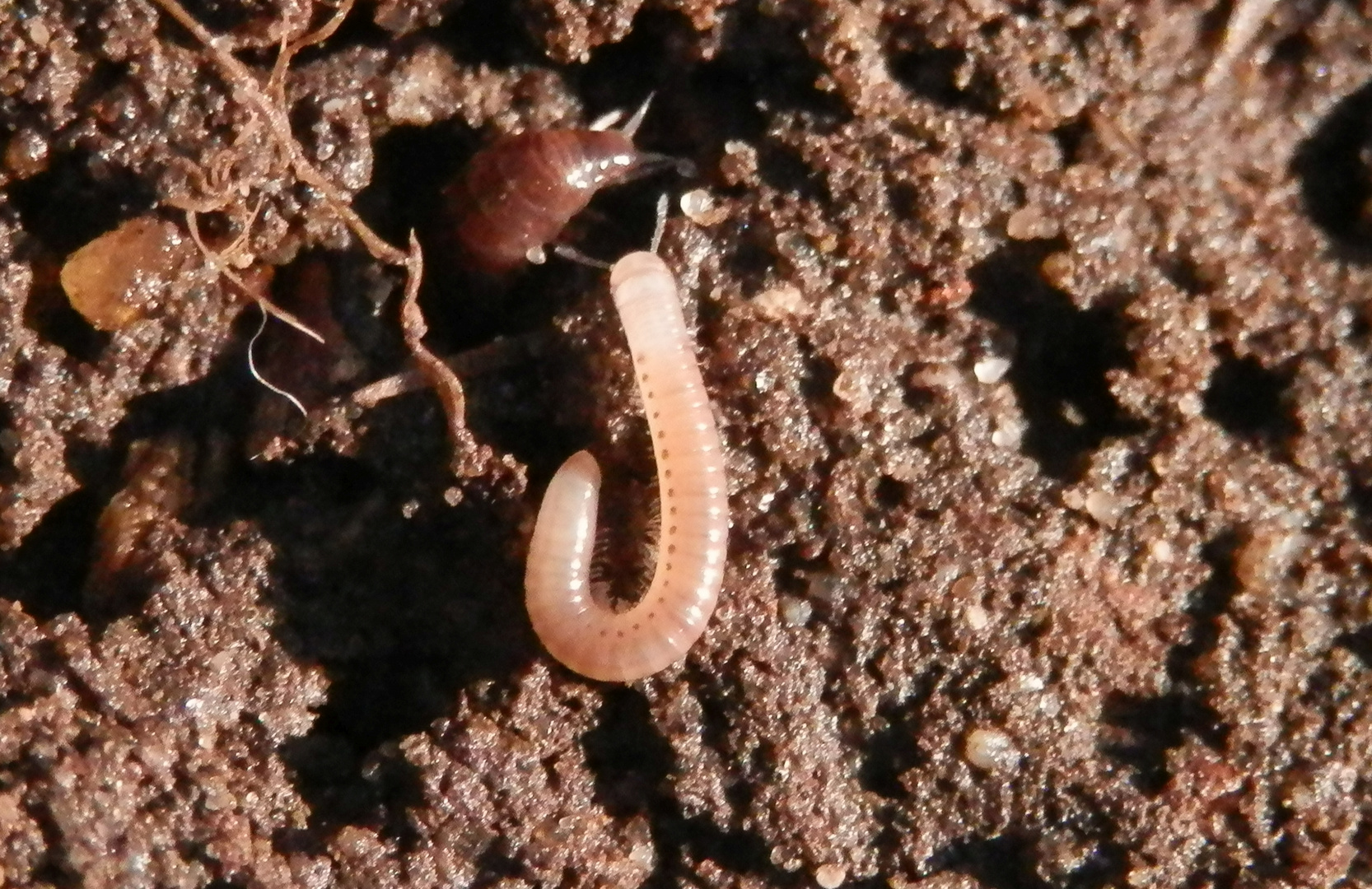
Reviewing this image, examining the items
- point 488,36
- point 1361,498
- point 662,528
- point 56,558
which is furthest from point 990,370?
point 56,558

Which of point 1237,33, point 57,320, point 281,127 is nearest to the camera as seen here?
point 281,127

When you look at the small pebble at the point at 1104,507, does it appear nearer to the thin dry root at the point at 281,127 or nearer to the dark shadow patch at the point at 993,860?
the dark shadow patch at the point at 993,860

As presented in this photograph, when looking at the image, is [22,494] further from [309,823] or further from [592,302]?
[592,302]

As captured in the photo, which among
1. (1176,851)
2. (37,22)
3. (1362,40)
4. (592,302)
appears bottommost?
(1176,851)

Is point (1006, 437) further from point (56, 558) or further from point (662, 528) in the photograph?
point (56, 558)

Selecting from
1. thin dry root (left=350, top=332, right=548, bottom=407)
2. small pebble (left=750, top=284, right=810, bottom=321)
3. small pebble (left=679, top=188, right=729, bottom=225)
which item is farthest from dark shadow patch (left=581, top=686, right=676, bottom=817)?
small pebble (left=679, top=188, right=729, bottom=225)

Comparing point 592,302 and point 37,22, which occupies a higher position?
point 37,22

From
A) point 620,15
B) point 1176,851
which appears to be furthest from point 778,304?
point 1176,851
